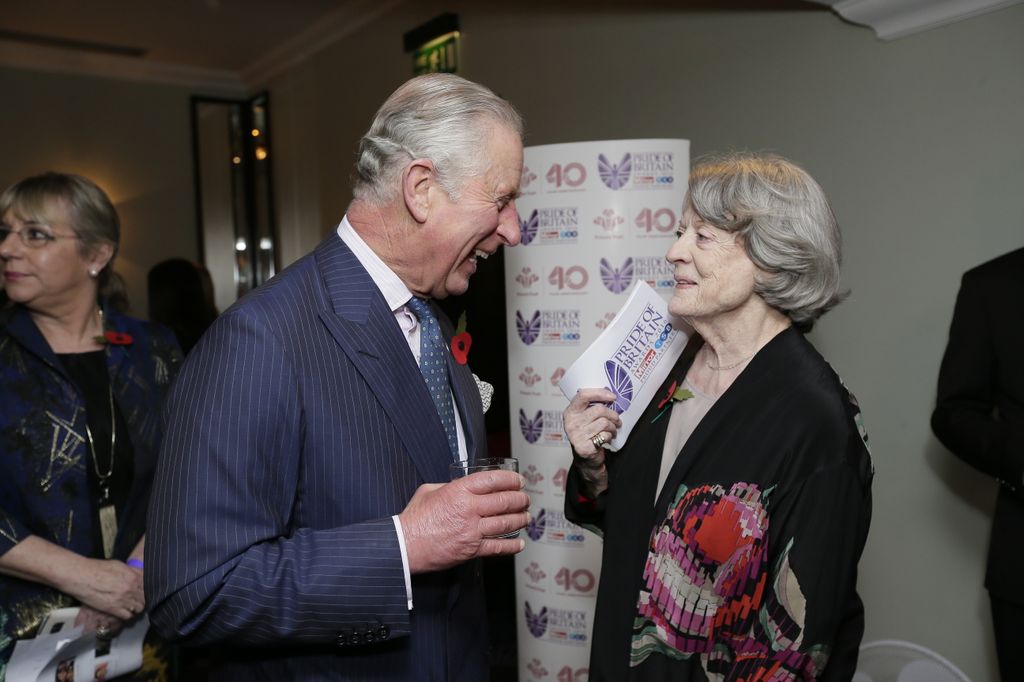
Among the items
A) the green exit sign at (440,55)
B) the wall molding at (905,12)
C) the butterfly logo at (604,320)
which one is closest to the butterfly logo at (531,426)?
the butterfly logo at (604,320)

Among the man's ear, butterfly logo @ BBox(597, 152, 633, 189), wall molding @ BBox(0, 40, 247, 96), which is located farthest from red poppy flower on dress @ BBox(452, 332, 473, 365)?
wall molding @ BBox(0, 40, 247, 96)

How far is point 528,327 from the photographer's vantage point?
9.83 ft

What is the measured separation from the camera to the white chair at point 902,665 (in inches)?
79.7

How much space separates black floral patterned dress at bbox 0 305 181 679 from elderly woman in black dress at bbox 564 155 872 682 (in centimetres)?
120

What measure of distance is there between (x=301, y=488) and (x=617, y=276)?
1721 millimetres

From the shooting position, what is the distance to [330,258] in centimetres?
150

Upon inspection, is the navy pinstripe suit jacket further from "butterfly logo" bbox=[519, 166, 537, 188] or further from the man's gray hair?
"butterfly logo" bbox=[519, 166, 537, 188]

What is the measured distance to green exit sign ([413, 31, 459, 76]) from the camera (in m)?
5.49

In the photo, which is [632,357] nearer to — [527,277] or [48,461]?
[527,277]

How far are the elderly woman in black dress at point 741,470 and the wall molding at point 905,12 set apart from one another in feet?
5.47

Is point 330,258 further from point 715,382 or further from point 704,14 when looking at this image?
point 704,14

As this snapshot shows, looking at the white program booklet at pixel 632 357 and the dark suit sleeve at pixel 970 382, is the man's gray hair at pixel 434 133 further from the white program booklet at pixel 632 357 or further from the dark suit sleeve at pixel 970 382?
the dark suit sleeve at pixel 970 382

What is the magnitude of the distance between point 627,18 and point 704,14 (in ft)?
1.74

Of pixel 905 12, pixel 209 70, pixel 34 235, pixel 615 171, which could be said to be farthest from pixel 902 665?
pixel 209 70
